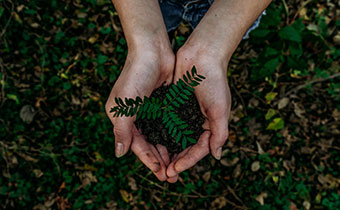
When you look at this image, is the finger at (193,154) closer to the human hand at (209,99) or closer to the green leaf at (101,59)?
the human hand at (209,99)

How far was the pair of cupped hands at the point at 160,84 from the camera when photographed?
2.46 metres

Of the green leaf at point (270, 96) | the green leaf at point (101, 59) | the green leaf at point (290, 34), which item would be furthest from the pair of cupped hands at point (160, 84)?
the green leaf at point (270, 96)

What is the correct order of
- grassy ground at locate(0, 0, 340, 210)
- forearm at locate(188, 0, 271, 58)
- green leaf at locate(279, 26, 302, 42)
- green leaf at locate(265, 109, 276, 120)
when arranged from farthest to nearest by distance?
green leaf at locate(265, 109, 276, 120) < grassy ground at locate(0, 0, 340, 210) < green leaf at locate(279, 26, 302, 42) < forearm at locate(188, 0, 271, 58)

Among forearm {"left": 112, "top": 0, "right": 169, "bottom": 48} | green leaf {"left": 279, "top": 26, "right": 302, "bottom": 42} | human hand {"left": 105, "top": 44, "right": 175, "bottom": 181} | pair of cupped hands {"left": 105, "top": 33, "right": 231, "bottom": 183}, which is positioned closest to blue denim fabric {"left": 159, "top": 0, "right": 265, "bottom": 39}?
green leaf {"left": 279, "top": 26, "right": 302, "bottom": 42}

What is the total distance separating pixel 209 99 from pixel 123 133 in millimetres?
859

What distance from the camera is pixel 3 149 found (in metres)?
3.74

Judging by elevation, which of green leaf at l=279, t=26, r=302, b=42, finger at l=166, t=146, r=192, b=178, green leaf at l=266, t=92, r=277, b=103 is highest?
green leaf at l=279, t=26, r=302, b=42

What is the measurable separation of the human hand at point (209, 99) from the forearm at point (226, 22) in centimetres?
8

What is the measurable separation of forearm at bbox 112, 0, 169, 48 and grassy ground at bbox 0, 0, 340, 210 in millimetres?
1187

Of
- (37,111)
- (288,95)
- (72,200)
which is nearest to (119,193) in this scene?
(72,200)

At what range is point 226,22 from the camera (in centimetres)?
259

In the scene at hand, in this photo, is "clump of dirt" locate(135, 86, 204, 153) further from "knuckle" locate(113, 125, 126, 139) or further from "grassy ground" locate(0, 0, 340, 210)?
"grassy ground" locate(0, 0, 340, 210)

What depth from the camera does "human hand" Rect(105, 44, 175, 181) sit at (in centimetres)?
241

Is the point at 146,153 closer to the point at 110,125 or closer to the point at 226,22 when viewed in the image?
the point at 110,125
